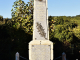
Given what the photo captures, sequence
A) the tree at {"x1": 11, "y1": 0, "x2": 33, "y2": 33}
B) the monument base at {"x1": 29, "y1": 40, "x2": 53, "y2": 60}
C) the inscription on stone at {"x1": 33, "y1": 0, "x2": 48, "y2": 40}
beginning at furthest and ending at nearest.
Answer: the tree at {"x1": 11, "y1": 0, "x2": 33, "y2": 33} < the inscription on stone at {"x1": 33, "y1": 0, "x2": 48, "y2": 40} < the monument base at {"x1": 29, "y1": 40, "x2": 53, "y2": 60}

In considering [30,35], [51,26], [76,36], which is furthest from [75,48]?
[30,35]

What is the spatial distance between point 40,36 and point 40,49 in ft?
3.08

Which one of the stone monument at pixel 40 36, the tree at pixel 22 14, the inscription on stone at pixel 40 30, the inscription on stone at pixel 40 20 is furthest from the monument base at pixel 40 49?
the tree at pixel 22 14

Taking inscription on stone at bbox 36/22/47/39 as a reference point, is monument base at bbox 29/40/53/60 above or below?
below

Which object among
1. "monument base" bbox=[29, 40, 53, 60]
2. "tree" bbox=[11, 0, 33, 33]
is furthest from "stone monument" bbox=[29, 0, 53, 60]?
"tree" bbox=[11, 0, 33, 33]

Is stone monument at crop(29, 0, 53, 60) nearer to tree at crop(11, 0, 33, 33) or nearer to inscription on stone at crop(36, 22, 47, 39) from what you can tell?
inscription on stone at crop(36, 22, 47, 39)

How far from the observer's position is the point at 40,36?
7.14 meters

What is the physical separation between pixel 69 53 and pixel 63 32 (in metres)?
3.50

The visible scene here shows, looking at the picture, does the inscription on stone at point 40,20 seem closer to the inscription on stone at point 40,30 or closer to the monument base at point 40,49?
the inscription on stone at point 40,30

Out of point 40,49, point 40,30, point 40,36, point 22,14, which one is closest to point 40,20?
point 40,30

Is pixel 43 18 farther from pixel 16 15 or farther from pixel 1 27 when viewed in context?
pixel 1 27

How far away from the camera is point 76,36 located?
1950 centimetres

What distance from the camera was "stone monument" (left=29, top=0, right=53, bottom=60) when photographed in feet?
23.0

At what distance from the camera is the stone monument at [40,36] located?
23.0ft
